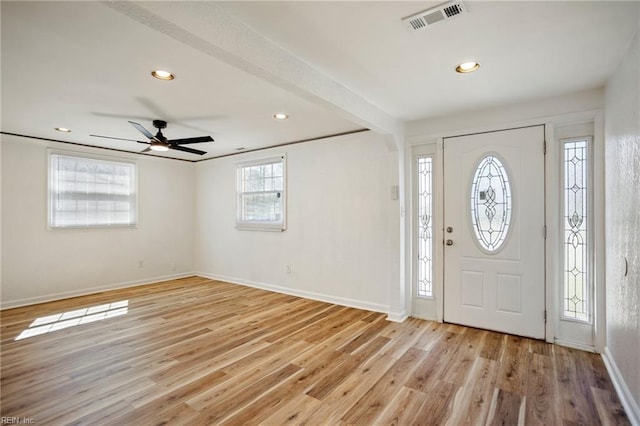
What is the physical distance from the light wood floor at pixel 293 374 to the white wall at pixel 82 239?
0.97 meters

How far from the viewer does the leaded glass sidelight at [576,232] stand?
308 cm

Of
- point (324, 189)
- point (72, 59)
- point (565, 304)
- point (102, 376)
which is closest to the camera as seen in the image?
point (72, 59)

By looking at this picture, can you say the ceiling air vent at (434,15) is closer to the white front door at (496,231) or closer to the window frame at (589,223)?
the white front door at (496,231)

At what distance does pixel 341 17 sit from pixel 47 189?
541 cm

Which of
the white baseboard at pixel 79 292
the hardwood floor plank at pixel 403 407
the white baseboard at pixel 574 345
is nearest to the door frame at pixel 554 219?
the white baseboard at pixel 574 345

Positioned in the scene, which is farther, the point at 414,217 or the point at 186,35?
the point at 414,217

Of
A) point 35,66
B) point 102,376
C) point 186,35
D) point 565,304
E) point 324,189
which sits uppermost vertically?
point 35,66

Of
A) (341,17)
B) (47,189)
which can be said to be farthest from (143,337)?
(341,17)

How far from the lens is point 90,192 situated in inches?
212

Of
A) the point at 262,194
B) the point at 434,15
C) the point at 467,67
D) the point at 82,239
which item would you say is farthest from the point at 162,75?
the point at 82,239

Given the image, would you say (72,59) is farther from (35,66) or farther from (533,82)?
(533,82)

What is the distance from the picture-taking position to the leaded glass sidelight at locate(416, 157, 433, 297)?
3959 mm

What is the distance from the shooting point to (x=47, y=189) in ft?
16.0

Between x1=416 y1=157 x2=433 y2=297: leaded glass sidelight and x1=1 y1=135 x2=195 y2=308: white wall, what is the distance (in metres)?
5.00
